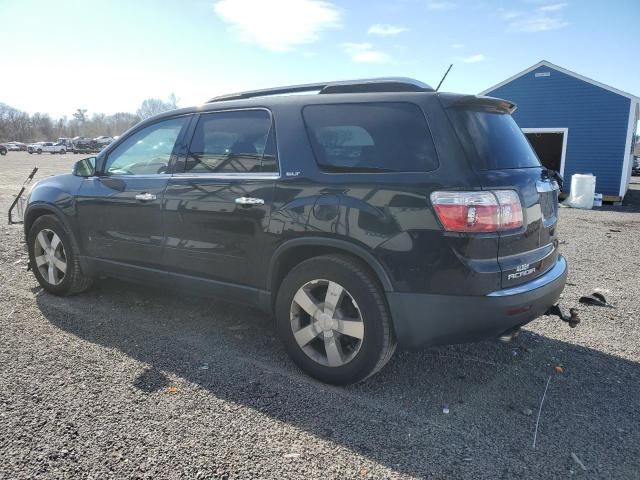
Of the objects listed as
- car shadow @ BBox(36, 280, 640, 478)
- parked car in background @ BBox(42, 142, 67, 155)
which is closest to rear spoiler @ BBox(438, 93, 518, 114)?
car shadow @ BBox(36, 280, 640, 478)

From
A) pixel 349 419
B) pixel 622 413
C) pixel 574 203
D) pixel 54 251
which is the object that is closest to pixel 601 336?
pixel 622 413

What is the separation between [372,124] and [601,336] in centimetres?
283

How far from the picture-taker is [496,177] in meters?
2.78

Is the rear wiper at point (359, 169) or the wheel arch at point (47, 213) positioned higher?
the rear wiper at point (359, 169)

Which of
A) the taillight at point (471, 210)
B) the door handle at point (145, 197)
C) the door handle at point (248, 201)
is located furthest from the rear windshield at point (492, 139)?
the door handle at point (145, 197)

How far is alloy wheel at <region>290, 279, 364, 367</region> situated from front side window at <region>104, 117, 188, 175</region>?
1740 mm

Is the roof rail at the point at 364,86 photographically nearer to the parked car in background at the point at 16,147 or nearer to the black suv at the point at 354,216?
the black suv at the point at 354,216

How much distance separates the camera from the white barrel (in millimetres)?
15508

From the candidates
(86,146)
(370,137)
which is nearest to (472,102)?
(370,137)

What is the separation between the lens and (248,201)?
341 centimetres

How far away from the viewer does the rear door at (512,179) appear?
110 inches

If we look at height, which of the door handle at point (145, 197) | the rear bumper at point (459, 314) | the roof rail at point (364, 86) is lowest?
the rear bumper at point (459, 314)

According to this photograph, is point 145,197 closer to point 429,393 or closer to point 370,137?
point 370,137

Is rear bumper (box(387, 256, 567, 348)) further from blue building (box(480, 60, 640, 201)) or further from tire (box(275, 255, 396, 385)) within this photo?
blue building (box(480, 60, 640, 201))
